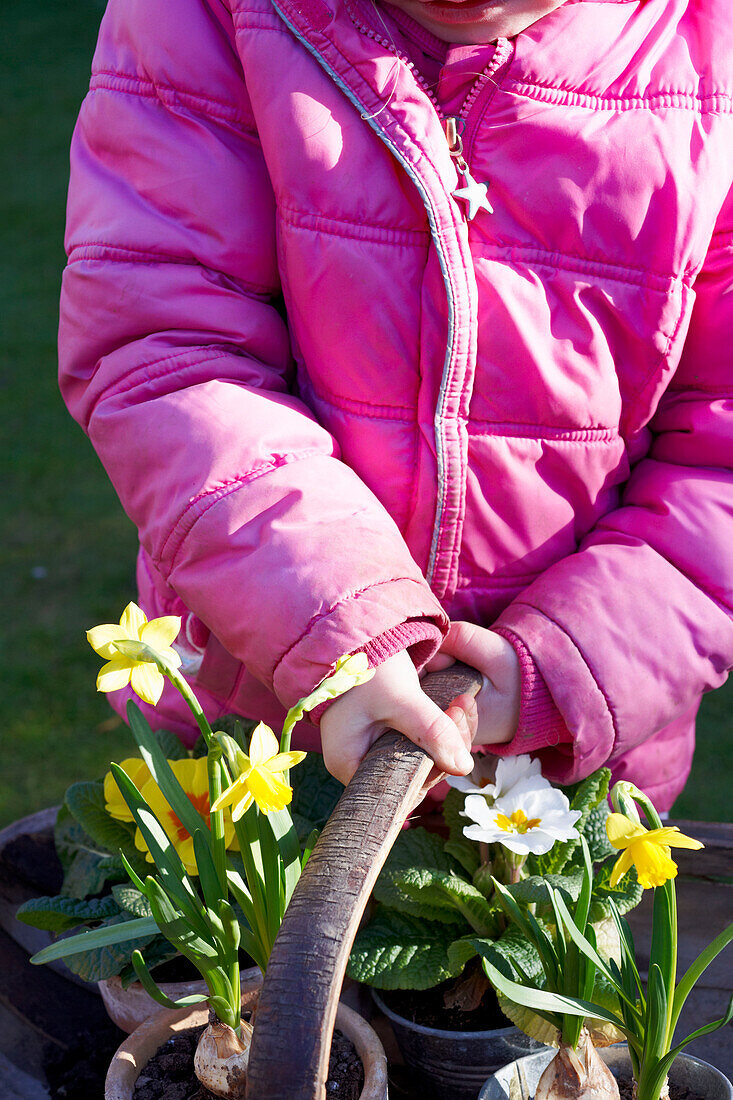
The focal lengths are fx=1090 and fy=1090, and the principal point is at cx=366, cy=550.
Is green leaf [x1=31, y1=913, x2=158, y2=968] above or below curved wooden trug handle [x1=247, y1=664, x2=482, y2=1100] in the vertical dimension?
below

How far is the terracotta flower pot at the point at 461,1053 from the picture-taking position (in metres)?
1.00

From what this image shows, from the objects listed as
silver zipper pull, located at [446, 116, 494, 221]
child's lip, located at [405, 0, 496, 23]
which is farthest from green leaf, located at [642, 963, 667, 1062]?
child's lip, located at [405, 0, 496, 23]

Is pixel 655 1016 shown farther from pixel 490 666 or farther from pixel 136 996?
pixel 136 996

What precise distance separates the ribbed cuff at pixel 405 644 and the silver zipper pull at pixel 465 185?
409 millimetres

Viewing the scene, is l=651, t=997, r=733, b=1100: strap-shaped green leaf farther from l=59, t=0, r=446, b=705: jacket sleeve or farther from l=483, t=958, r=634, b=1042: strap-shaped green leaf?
l=59, t=0, r=446, b=705: jacket sleeve

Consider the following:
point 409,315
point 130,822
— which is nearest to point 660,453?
point 409,315

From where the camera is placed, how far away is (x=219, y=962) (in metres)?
0.89

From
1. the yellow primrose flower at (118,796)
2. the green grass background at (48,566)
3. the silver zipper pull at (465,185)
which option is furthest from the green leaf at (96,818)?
the green grass background at (48,566)

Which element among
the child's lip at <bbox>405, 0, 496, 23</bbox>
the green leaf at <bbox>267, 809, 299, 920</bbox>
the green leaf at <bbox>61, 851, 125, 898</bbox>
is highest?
the child's lip at <bbox>405, 0, 496, 23</bbox>

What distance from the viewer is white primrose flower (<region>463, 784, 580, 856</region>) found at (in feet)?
3.17

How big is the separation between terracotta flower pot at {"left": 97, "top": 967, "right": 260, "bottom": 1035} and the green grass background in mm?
1550

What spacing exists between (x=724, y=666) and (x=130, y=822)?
2.18 ft

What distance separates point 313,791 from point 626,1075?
1.38 feet

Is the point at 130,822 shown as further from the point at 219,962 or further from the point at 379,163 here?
the point at 379,163
